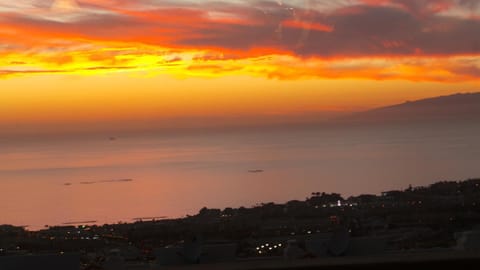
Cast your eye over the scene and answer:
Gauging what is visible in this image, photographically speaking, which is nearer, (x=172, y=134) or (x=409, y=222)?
(x=409, y=222)

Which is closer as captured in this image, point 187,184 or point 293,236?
point 293,236

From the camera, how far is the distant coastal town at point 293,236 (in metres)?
3.00

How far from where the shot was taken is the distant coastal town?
9.85ft

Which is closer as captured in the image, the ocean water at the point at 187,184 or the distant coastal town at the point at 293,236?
the distant coastal town at the point at 293,236

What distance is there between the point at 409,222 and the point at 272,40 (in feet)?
27.5

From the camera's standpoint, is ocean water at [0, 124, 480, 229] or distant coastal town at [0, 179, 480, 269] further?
ocean water at [0, 124, 480, 229]

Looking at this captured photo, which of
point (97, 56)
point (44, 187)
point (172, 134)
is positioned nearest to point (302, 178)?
point (44, 187)

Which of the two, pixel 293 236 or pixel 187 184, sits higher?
pixel 187 184

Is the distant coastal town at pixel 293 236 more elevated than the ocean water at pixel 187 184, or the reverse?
the ocean water at pixel 187 184

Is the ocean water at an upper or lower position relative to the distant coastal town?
upper

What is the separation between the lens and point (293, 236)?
5543 millimetres

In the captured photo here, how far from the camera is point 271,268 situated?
225cm

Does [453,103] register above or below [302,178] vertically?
above

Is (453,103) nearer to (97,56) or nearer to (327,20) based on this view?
(97,56)
